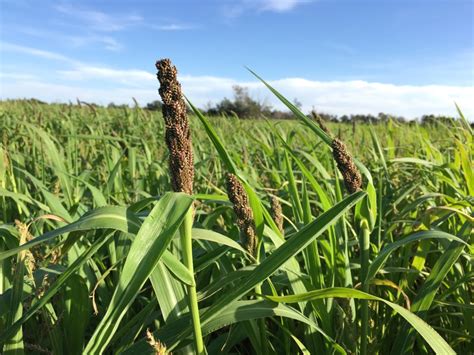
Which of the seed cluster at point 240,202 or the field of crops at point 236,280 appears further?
the seed cluster at point 240,202

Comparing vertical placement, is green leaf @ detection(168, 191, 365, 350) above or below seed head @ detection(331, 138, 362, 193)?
below

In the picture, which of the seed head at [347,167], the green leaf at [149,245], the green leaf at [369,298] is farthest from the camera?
the seed head at [347,167]

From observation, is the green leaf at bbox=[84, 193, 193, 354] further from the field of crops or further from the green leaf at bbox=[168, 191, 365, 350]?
the green leaf at bbox=[168, 191, 365, 350]

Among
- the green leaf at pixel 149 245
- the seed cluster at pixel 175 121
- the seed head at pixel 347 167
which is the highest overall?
the seed cluster at pixel 175 121

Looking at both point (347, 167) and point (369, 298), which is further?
point (347, 167)

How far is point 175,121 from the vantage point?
2.19 feet

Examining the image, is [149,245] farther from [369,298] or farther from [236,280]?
[236,280]

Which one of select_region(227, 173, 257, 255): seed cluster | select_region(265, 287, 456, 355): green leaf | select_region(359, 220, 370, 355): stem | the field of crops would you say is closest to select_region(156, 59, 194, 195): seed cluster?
the field of crops

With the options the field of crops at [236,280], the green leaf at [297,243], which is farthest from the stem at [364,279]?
the green leaf at [297,243]

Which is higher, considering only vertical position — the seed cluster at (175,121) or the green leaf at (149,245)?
the seed cluster at (175,121)

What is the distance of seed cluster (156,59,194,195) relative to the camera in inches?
25.8

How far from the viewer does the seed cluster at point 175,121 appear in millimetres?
655

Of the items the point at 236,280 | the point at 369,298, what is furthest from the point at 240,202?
the point at 236,280

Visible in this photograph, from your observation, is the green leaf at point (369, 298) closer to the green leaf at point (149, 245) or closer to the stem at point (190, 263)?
the stem at point (190, 263)
